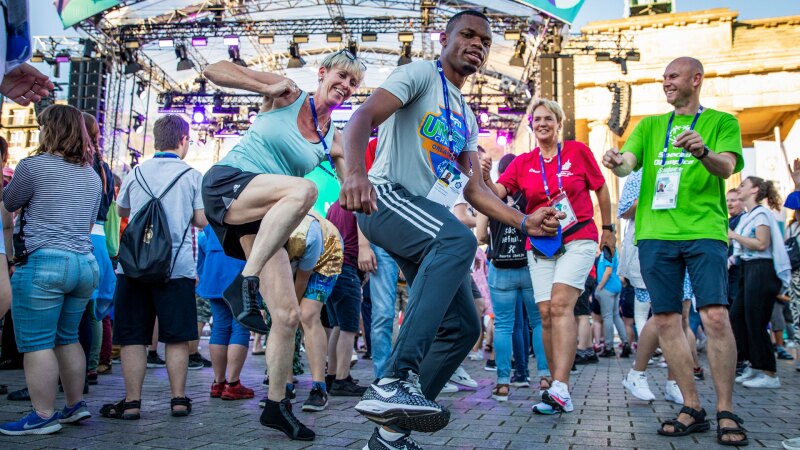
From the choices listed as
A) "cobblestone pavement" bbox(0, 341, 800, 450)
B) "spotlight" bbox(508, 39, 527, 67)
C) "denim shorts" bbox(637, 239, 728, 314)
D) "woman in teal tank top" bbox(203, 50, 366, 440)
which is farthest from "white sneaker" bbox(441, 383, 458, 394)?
"spotlight" bbox(508, 39, 527, 67)

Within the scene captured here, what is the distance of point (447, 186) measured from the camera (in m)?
2.85

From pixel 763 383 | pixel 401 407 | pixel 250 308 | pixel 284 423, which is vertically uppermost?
pixel 250 308

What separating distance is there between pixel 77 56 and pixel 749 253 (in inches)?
780

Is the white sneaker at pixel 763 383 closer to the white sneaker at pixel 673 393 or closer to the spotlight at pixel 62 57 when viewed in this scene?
the white sneaker at pixel 673 393

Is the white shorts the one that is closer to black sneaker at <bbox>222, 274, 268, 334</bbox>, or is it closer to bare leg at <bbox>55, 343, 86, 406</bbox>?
black sneaker at <bbox>222, 274, 268, 334</bbox>

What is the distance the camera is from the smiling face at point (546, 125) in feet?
16.3

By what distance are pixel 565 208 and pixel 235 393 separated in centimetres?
269

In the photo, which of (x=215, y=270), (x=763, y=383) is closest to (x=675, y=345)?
(x=763, y=383)

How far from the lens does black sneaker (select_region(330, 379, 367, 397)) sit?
5.05 m

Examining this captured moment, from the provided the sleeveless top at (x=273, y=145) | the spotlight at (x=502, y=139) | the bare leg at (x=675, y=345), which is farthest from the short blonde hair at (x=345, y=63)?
the spotlight at (x=502, y=139)

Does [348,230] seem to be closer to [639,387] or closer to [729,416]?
[639,387]

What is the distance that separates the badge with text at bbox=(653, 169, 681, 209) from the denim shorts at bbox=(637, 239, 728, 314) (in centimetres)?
23

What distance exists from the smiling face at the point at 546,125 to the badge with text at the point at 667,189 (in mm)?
1124

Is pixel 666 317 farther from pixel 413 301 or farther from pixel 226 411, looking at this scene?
pixel 226 411
